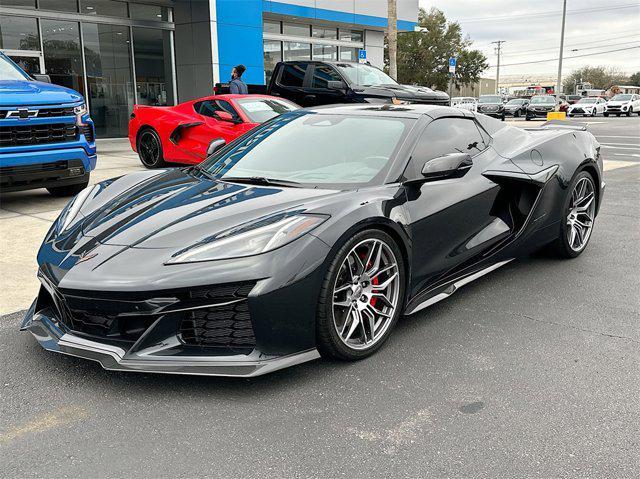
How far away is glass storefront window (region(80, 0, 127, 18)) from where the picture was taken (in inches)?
636

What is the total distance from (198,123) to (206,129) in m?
0.20

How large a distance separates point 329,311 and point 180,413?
0.82 m

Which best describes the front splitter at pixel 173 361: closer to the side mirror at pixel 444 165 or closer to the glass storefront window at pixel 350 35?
the side mirror at pixel 444 165

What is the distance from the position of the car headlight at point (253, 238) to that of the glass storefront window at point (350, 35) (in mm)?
22253

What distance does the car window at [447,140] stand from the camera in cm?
379

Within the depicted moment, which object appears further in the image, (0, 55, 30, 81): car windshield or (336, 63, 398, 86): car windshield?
(336, 63, 398, 86): car windshield

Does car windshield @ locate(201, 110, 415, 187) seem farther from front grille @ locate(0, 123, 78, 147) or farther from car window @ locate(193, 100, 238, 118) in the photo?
car window @ locate(193, 100, 238, 118)

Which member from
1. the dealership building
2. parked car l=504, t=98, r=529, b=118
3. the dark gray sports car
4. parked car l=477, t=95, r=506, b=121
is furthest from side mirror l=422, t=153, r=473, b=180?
parked car l=504, t=98, r=529, b=118

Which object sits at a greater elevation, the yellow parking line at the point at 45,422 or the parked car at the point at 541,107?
the parked car at the point at 541,107

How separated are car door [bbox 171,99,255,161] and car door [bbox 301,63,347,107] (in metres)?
3.58

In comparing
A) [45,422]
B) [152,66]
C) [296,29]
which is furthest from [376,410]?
[296,29]

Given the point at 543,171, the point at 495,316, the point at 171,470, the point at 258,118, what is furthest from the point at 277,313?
the point at 258,118

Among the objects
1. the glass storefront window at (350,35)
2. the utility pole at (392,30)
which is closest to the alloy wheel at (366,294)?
the utility pole at (392,30)

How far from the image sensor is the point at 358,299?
3178 mm
